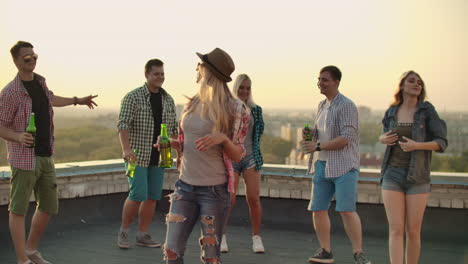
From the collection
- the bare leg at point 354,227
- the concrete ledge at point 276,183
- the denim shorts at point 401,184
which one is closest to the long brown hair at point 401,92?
the denim shorts at point 401,184

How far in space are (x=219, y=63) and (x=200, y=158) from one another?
1.66ft

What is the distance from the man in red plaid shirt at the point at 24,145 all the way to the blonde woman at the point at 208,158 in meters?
1.64

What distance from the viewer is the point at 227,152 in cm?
362

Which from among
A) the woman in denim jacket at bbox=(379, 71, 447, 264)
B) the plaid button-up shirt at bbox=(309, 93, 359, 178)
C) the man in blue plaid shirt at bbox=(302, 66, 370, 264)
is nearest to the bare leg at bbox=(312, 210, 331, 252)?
the man in blue plaid shirt at bbox=(302, 66, 370, 264)

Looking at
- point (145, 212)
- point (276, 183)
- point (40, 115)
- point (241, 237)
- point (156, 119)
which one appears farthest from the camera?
point (276, 183)

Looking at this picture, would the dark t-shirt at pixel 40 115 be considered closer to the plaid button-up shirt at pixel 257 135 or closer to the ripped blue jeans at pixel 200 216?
the plaid button-up shirt at pixel 257 135

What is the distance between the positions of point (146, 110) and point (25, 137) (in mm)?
1442

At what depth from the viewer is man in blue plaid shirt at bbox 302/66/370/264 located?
541 centimetres

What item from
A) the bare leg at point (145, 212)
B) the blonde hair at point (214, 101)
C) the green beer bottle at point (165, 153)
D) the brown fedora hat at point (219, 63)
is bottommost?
the bare leg at point (145, 212)

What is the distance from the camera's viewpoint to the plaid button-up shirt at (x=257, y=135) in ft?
19.4

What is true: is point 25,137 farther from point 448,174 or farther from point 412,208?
point 448,174

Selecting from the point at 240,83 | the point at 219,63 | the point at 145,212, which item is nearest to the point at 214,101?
the point at 219,63

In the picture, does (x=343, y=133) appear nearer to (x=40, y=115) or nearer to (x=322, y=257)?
(x=322, y=257)

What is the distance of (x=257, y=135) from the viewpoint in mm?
5941
